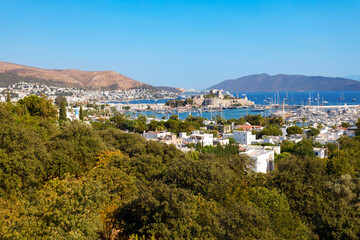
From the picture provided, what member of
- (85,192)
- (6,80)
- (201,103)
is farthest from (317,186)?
(6,80)

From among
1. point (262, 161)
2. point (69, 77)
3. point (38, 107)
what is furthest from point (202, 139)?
point (69, 77)

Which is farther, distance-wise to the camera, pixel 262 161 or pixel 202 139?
pixel 202 139

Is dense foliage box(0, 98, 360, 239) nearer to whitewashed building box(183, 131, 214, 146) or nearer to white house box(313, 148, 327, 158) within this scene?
white house box(313, 148, 327, 158)

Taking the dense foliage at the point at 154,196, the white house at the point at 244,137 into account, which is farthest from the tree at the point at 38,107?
the white house at the point at 244,137

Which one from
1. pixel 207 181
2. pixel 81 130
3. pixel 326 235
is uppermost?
pixel 81 130

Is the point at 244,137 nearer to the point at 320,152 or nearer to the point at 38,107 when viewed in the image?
the point at 320,152

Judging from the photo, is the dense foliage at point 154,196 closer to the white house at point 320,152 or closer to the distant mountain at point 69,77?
the white house at point 320,152

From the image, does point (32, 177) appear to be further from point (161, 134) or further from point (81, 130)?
point (161, 134)
